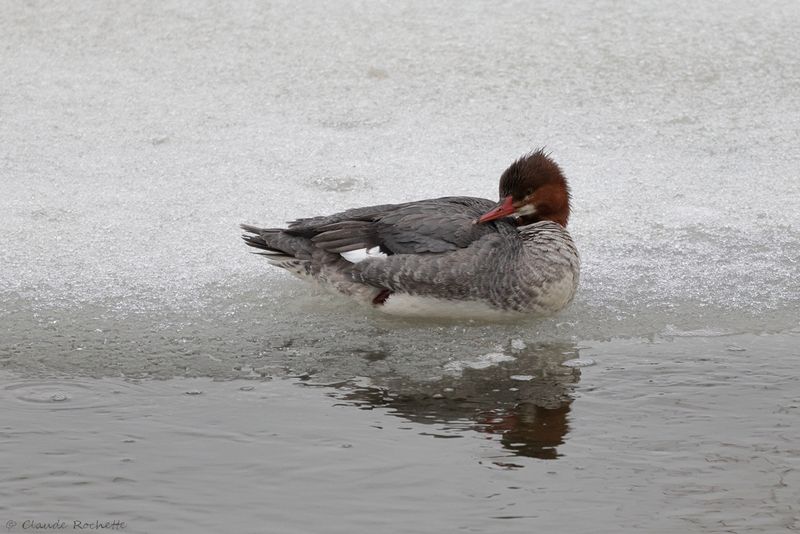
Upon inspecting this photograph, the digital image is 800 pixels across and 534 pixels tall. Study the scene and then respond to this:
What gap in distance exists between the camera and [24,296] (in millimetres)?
4938

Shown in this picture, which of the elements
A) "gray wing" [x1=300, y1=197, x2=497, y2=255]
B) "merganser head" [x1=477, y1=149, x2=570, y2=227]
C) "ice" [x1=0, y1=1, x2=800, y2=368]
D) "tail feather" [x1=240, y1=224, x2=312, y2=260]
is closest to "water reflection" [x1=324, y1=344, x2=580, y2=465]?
"ice" [x1=0, y1=1, x2=800, y2=368]

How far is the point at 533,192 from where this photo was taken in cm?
510

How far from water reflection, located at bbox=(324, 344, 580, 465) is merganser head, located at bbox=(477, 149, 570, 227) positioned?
0.77 metres

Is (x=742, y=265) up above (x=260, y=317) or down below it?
above

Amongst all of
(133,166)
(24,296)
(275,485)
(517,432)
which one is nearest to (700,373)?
(517,432)

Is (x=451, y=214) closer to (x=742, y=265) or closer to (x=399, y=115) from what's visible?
(x=742, y=265)

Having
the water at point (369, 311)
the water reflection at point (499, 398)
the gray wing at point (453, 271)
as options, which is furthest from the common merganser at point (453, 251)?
the water reflection at point (499, 398)

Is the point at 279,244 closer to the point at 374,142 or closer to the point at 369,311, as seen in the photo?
the point at 369,311

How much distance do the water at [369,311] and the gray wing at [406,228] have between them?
318 millimetres

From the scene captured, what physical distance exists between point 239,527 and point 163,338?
153cm

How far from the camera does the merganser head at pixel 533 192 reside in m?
5.05

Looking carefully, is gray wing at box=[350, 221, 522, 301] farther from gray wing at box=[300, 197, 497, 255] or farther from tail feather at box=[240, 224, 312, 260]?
tail feather at box=[240, 224, 312, 260]

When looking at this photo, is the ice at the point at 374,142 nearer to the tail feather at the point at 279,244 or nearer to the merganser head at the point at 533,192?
the tail feather at the point at 279,244

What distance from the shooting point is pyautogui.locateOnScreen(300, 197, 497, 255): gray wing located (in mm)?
4938
